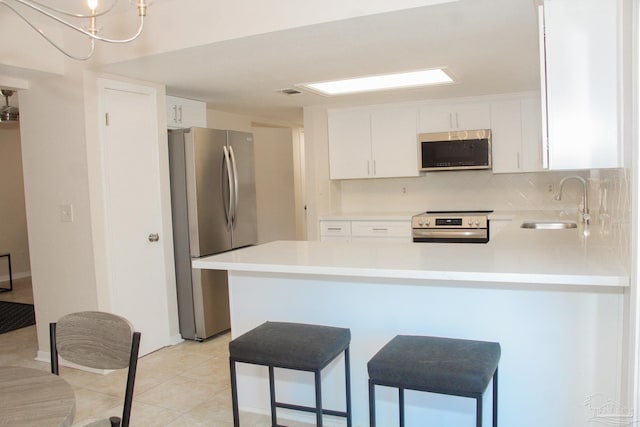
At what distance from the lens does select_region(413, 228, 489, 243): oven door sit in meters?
4.67

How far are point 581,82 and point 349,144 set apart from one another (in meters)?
3.51

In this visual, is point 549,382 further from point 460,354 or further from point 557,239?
point 557,239

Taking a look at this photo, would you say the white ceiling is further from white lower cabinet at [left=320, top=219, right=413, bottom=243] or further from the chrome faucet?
white lower cabinet at [left=320, top=219, right=413, bottom=243]

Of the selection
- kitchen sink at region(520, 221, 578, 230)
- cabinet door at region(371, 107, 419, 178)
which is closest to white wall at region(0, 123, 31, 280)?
cabinet door at region(371, 107, 419, 178)

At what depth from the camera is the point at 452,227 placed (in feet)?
15.6

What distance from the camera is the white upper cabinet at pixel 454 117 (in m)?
4.84

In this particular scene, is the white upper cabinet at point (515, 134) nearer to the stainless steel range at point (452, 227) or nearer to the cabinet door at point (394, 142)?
the stainless steel range at point (452, 227)

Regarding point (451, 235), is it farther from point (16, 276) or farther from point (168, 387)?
point (16, 276)

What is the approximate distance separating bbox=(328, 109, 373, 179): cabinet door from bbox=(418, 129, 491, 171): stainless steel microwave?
0.57 m

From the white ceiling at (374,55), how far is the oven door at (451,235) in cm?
127

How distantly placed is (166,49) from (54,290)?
6.62 feet

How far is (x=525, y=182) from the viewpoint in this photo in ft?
16.6

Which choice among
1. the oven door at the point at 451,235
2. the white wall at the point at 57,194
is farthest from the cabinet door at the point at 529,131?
the white wall at the point at 57,194

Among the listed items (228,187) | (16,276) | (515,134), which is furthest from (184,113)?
(16,276)
